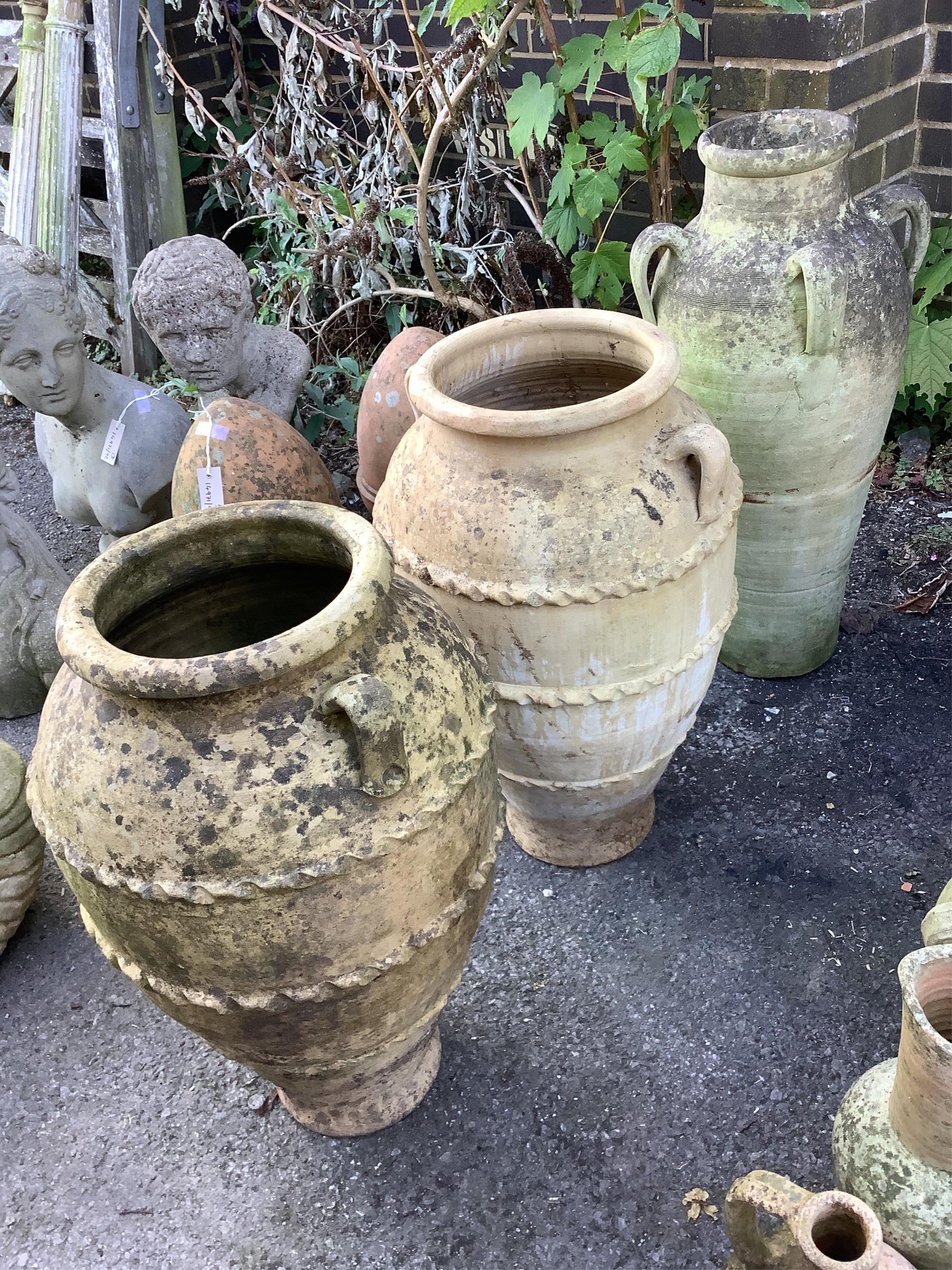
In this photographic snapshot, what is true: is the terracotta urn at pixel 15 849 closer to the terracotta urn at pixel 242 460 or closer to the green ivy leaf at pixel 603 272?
the terracotta urn at pixel 242 460

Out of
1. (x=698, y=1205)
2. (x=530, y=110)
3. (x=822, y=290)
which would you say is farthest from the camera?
(x=530, y=110)

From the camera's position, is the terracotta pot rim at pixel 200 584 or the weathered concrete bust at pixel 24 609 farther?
the weathered concrete bust at pixel 24 609

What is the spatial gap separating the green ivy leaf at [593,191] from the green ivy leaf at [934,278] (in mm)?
1008

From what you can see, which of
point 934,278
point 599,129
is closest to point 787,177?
point 599,129

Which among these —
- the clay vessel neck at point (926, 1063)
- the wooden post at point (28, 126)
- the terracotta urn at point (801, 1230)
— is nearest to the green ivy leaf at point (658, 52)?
the clay vessel neck at point (926, 1063)

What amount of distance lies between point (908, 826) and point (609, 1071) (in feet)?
3.00

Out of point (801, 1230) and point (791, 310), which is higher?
point (791, 310)

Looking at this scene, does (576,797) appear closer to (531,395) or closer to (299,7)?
(531,395)

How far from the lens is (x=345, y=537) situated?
1561mm

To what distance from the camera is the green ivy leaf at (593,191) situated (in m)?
3.11

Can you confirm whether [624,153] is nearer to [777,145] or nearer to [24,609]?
[777,145]

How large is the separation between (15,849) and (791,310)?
2055mm

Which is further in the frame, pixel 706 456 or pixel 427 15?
pixel 427 15

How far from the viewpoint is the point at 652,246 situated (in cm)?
231
